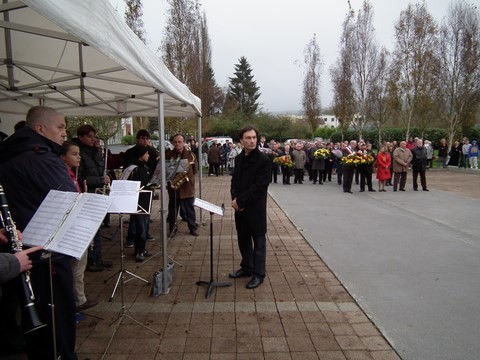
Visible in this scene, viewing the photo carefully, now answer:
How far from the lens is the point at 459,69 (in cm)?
2481

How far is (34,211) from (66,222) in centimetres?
50

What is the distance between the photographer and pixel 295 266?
5629 mm

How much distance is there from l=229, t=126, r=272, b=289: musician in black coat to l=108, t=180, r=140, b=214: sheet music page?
128 centimetres

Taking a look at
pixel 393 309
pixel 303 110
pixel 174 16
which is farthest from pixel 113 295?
pixel 303 110

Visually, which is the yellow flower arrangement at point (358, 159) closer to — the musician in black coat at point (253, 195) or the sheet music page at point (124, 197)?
the musician in black coat at point (253, 195)

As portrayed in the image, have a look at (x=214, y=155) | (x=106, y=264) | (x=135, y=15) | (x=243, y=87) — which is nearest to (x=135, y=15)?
(x=135, y=15)

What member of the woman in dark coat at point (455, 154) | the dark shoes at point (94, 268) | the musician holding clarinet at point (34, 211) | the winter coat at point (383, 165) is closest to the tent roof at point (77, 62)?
the musician holding clarinet at point (34, 211)

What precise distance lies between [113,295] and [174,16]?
19.1 m

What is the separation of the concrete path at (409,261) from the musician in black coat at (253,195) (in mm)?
1294

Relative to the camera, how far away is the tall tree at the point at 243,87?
213ft

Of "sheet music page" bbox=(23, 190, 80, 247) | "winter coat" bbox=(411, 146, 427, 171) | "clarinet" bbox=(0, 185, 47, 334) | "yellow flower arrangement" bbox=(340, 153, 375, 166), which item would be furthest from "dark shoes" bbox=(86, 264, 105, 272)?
"winter coat" bbox=(411, 146, 427, 171)

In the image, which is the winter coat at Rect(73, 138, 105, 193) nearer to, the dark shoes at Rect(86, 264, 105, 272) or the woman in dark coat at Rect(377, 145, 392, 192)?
the dark shoes at Rect(86, 264, 105, 272)

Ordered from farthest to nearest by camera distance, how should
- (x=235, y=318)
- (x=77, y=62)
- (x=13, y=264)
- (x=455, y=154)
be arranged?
(x=455, y=154)
(x=77, y=62)
(x=235, y=318)
(x=13, y=264)

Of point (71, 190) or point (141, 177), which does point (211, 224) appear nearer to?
point (141, 177)
